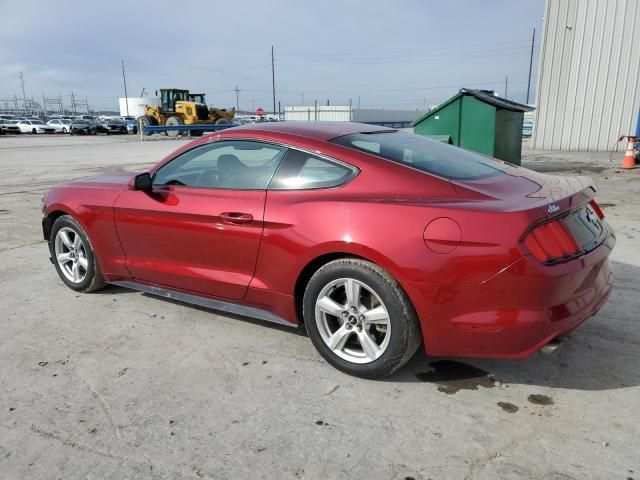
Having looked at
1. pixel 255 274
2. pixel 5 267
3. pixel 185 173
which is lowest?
pixel 5 267

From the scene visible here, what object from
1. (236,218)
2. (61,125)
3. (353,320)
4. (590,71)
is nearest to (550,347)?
(353,320)

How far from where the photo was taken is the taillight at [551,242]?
2523 mm

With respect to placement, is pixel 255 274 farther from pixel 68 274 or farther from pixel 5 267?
pixel 5 267

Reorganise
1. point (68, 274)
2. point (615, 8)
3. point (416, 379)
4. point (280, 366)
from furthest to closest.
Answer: point (615, 8) < point (68, 274) < point (280, 366) < point (416, 379)

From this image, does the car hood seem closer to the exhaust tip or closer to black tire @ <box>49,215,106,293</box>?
black tire @ <box>49,215,106,293</box>

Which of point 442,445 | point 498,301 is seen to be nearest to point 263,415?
point 442,445

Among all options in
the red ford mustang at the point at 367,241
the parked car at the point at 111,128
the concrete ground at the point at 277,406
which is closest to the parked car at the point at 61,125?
the parked car at the point at 111,128

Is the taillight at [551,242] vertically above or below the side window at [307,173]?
below

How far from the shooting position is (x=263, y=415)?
2.72 meters

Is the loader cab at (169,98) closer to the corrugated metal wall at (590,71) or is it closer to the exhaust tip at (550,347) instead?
the corrugated metal wall at (590,71)

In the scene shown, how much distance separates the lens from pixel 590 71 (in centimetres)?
1814

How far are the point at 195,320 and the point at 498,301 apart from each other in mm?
2305

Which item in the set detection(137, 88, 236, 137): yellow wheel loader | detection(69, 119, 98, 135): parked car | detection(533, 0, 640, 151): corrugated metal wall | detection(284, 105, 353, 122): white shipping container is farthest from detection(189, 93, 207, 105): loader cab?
detection(533, 0, 640, 151): corrugated metal wall

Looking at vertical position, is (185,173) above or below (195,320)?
above
